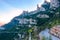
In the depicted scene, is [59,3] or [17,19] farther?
[17,19]

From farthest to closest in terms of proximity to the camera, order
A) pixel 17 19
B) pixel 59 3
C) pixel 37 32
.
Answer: pixel 17 19 < pixel 59 3 < pixel 37 32

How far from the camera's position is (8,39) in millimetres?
26844

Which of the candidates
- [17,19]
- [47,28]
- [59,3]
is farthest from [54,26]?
[17,19]

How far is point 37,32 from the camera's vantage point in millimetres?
21547

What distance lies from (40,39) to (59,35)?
6.29 ft

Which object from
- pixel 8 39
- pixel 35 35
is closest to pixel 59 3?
pixel 8 39

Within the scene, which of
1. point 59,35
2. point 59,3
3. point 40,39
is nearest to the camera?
point 59,35

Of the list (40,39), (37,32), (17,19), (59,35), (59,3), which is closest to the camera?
(59,35)

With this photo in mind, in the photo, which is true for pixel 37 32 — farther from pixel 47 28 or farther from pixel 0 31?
pixel 0 31

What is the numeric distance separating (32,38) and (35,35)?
3.41 feet

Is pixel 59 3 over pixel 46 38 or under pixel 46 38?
over

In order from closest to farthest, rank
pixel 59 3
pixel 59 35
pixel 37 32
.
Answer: pixel 59 35 → pixel 37 32 → pixel 59 3

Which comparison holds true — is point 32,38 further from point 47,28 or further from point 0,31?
point 0,31

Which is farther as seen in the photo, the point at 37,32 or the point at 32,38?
the point at 37,32
